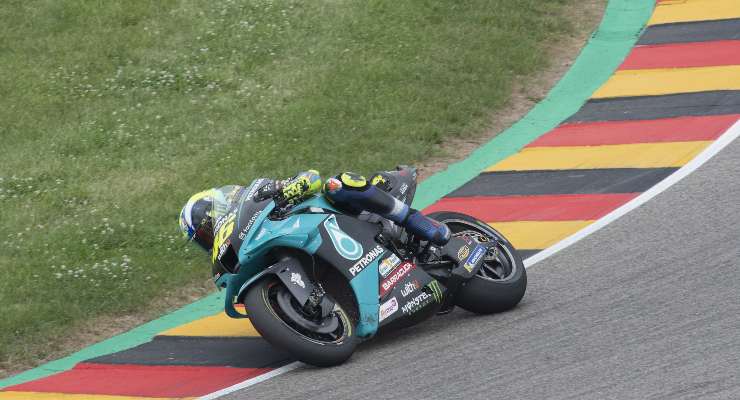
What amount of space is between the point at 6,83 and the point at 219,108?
9.78ft

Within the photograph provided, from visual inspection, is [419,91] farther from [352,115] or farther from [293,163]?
[293,163]

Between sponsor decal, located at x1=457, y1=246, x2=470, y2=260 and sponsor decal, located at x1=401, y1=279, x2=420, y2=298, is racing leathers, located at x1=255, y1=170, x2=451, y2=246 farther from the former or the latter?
sponsor decal, located at x1=401, y1=279, x2=420, y2=298

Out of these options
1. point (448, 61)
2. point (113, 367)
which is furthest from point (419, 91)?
point (113, 367)

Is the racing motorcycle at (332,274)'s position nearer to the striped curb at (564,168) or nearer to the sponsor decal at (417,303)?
the sponsor decal at (417,303)

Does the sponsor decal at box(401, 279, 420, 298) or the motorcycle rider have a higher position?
the motorcycle rider

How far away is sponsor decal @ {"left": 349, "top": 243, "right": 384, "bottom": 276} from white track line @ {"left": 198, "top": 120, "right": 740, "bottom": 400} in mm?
761

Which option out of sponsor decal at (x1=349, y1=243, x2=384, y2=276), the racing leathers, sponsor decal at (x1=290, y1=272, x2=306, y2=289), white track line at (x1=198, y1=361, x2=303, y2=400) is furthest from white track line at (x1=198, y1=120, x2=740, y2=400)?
the racing leathers

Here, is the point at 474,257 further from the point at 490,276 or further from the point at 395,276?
the point at 395,276

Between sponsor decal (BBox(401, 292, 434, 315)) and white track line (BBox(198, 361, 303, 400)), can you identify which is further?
sponsor decal (BBox(401, 292, 434, 315))

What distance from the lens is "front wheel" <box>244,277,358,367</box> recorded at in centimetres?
717

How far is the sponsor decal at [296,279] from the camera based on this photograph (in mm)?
7359

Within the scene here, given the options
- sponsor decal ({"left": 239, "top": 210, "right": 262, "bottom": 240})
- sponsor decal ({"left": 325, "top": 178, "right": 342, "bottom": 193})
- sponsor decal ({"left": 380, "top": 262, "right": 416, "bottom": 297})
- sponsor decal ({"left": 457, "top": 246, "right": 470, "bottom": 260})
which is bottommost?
sponsor decal ({"left": 380, "top": 262, "right": 416, "bottom": 297})

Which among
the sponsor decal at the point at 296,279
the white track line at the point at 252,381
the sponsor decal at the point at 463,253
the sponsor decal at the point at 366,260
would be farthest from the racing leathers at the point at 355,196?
the white track line at the point at 252,381

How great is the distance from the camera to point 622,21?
48.3ft
